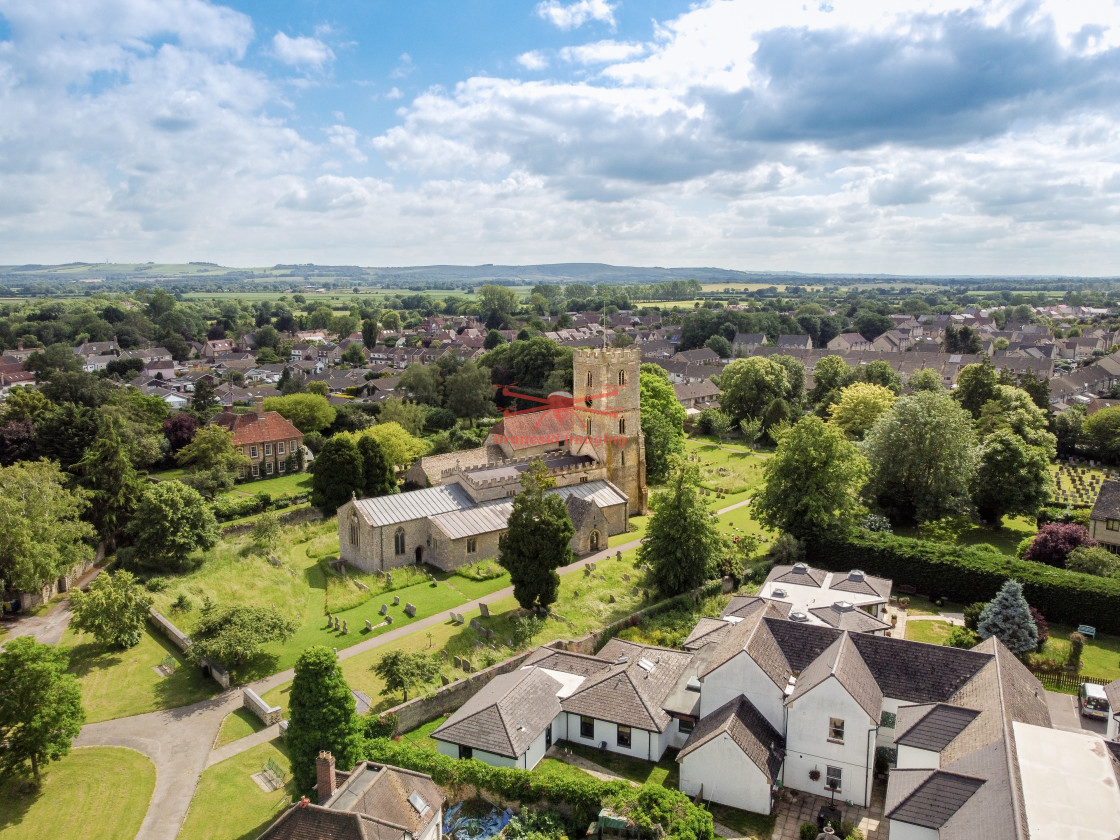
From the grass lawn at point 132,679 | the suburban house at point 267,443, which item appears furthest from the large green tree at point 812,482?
the suburban house at point 267,443

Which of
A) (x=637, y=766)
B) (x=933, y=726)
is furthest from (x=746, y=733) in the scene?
(x=933, y=726)

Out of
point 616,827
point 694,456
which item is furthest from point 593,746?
point 694,456

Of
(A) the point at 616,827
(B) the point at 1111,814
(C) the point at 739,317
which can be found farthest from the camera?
(C) the point at 739,317

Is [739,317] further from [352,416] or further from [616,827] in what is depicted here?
[616,827]

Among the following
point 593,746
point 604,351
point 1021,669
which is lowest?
point 593,746

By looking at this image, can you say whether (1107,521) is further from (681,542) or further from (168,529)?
(168,529)

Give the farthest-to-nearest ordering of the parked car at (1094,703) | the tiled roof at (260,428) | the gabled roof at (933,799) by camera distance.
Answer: the tiled roof at (260,428), the parked car at (1094,703), the gabled roof at (933,799)

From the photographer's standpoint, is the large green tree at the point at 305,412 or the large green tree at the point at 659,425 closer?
the large green tree at the point at 659,425

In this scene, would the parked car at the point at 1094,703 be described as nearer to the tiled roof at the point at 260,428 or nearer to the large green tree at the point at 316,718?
the large green tree at the point at 316,718
